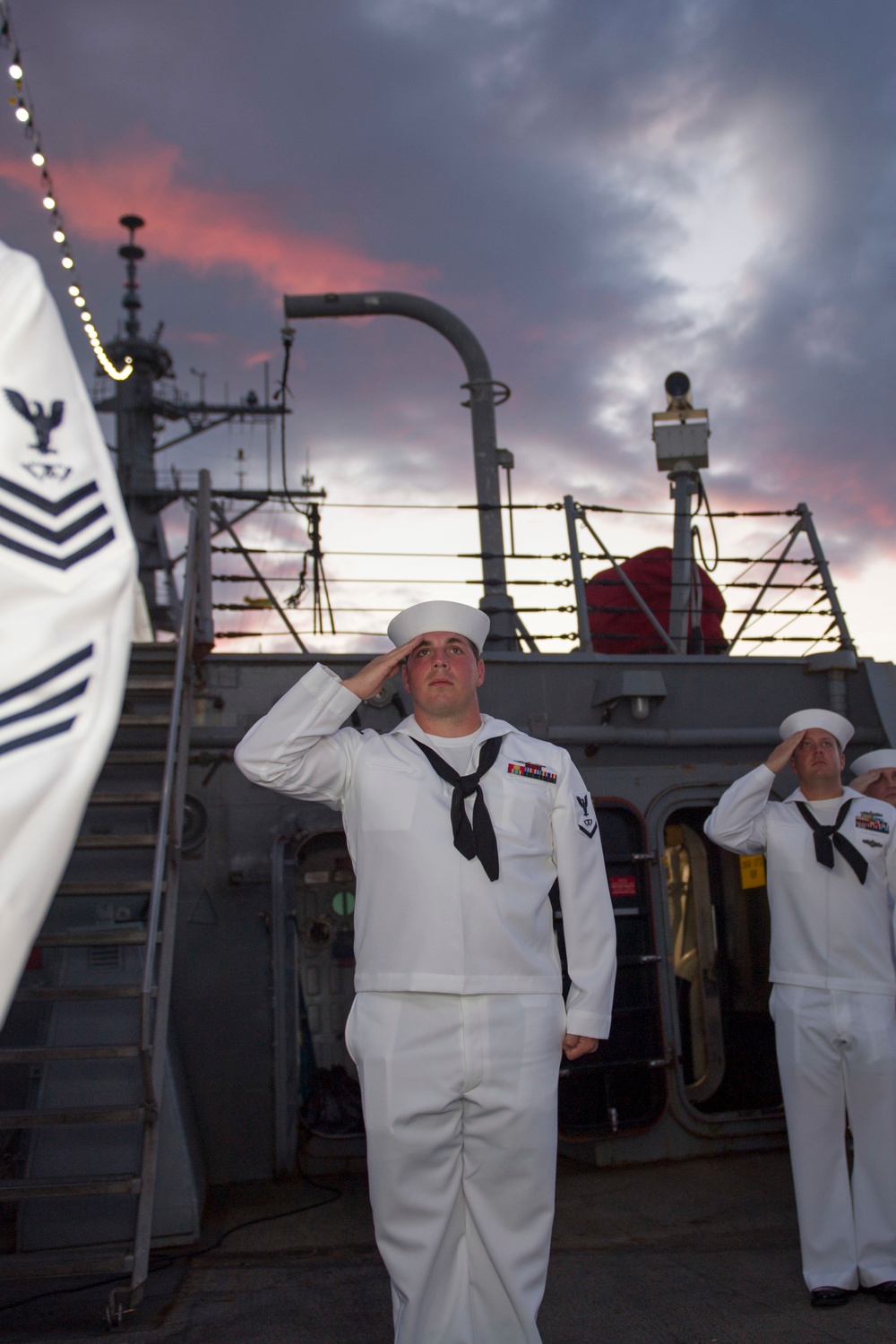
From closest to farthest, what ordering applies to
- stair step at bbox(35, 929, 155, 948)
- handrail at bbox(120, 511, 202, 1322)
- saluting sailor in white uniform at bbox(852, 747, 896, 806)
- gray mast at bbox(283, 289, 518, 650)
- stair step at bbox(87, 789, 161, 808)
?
handrail at bbox(120, 511, 202, 1322)
stair step at bbox(35, 929, 155, 948)
stair step at bbox(87, 789, 161, 808)
saluting sailor in white uniform at bbox(852, 747, 896, 806)
gray mast at bbox(283, 289, 518, 650)

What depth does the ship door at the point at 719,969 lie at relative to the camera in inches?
250

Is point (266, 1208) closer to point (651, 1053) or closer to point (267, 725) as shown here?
point (651, 1053)

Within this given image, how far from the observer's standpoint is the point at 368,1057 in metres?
2.73

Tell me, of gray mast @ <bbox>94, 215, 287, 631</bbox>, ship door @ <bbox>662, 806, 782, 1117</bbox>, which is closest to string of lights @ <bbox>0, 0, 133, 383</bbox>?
ship door @ <bbox>662, 806, 782, 1117</bbox>

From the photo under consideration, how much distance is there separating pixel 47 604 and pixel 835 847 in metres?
3.62

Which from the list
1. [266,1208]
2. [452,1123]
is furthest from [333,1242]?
[452,1123]

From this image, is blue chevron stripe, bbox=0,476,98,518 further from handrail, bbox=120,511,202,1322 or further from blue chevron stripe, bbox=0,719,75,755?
handrail, bbox=120,511,202,1322

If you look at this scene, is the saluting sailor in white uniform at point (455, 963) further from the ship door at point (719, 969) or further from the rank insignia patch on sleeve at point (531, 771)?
the ship door at point (719, 969)

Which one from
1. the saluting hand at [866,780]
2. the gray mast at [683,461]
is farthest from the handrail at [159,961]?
the gray mast at [683,461]

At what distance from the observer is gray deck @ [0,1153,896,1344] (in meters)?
3.28

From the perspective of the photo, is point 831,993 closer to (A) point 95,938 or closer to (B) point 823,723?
(B) point 823,723

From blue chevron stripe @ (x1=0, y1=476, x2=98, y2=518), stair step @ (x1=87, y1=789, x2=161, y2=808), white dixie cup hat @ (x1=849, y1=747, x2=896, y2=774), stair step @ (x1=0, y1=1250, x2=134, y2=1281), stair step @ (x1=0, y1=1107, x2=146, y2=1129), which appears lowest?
stair step @ (x1=0, y1=1250, x2=134, y2=1281)

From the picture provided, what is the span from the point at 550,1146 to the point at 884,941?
179 centimetres

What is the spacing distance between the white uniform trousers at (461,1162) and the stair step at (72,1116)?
1.26 meters
